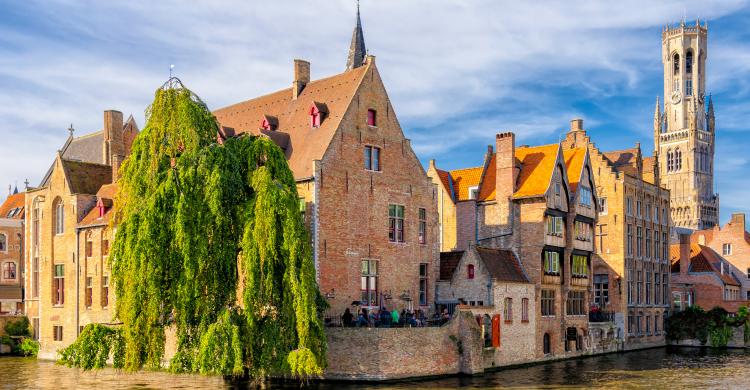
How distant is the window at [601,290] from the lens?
171 ft

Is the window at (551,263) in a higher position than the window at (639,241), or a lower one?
lower

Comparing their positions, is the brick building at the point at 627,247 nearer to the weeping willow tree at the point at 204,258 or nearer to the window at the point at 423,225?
the window at the point at 423,225

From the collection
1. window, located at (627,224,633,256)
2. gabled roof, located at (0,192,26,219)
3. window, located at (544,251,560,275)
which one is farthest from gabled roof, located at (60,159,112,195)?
window, located at (627,224,633,256)

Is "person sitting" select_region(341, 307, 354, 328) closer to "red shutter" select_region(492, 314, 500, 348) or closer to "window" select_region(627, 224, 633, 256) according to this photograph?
"red shutter" select_region(492, 314, 500, 348)

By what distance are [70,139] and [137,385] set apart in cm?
3140

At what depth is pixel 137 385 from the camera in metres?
31.3

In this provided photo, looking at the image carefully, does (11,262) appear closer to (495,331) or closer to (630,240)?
(495,331)

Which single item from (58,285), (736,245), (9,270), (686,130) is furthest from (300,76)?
(686,130)

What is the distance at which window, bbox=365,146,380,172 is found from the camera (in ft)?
125

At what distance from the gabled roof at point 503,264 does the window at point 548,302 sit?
65.1 inches

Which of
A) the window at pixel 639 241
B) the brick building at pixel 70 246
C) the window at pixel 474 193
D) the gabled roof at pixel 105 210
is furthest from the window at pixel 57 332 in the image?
the window at pixel 639 241

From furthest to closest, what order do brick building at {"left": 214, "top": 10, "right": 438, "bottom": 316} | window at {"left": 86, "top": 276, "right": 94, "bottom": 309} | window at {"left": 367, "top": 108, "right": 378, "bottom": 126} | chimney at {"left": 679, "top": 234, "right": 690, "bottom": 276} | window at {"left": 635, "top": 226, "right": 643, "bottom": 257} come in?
chimney at {"left": 679, "top": 234, "right": 690, "bottom": 276} < window at {"left": 635, "top": 226, "right": 643, "bottom": 257} < window at {"left": 86, "top": 276, "right": 94, "bottom": 309} < window at {"left": 367, "top": 108, "right": 378, "bottom": 126} < brick building at {"left": 214, "top": 10, "right": 438, "bottom": 316}

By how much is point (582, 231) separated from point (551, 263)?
12.7ft

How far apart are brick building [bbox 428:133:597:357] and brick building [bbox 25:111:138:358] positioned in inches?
717
